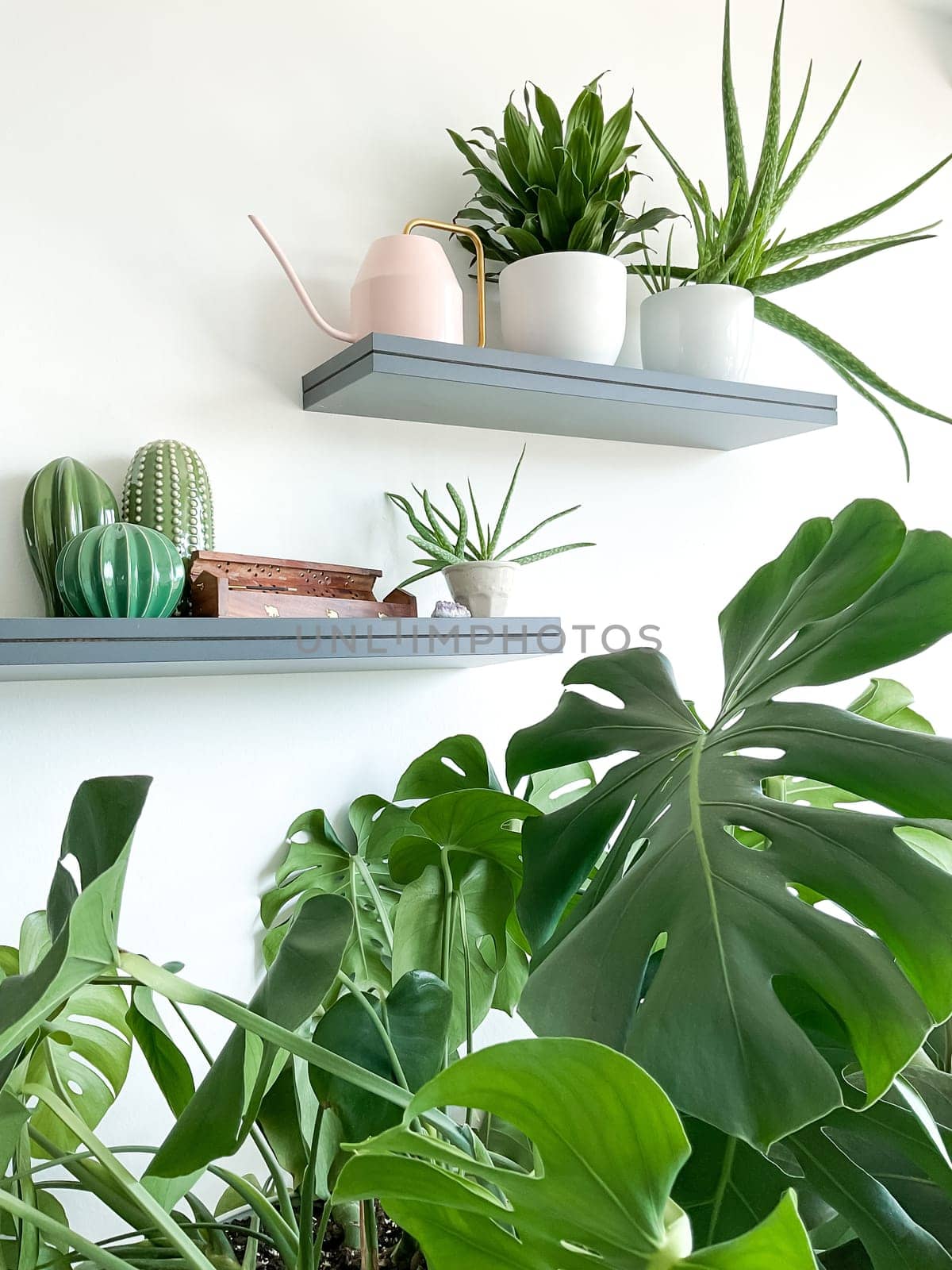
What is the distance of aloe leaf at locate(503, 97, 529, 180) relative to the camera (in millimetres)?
1173

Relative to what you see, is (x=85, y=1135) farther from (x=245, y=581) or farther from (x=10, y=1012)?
(x=245, y=581)

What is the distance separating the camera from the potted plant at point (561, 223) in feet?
3.82

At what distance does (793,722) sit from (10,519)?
78 centimetres

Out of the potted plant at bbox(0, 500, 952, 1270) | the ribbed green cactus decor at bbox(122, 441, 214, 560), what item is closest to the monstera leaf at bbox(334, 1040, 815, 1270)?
the potted plant at bbox(0, 500, 952, 1270)

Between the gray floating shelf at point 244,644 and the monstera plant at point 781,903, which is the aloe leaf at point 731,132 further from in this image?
the monstera plant at point 781,903

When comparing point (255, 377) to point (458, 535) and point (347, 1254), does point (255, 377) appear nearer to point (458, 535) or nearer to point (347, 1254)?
point (458, 535)

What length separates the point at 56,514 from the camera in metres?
0.95

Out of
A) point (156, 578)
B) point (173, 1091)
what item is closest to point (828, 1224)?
point (173, 1091)

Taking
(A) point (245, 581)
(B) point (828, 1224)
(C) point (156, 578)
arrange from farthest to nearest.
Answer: (A) point (245, 581) < (C) point (156, 578) < (B) point (828, 1224)

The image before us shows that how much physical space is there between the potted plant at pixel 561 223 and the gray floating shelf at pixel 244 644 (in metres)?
0.34

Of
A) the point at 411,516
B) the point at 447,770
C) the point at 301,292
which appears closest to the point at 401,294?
the point at 301,292

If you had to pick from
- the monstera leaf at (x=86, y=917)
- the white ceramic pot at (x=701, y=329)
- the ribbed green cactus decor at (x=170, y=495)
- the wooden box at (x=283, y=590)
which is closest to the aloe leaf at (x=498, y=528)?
the wooden box at (x=283, y=590)

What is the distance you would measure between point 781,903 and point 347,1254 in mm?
641

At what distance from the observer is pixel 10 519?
3.30 ft
